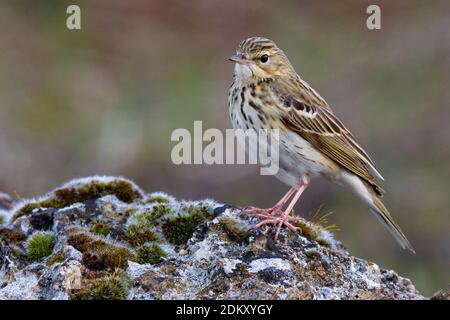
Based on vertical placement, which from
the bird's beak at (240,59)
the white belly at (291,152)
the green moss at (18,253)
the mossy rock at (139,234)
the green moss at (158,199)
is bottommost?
the green moss at (18,253)

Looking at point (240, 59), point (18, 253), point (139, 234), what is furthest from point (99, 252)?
point (240, 59)

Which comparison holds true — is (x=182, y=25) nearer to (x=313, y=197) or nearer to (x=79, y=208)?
(x=313, y=197)

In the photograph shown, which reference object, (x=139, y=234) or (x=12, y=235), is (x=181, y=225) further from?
(x=12, y=235)

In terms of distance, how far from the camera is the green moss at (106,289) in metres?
6.36

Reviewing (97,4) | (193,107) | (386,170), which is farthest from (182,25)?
(386,170)

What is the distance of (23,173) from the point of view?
15844mm

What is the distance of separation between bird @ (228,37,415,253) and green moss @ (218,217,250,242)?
88 centimetres

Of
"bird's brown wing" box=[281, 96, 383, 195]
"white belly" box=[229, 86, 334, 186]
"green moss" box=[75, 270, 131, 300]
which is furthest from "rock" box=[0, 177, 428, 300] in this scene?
"bird's brown wing" box=[281, 96, 383, 195]

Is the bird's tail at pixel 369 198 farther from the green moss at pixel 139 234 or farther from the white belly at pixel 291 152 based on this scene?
the green moss at pixel 139 234

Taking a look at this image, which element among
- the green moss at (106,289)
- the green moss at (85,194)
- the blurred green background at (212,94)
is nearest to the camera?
the green moss at (106,289)

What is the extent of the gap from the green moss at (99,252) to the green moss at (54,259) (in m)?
0.17

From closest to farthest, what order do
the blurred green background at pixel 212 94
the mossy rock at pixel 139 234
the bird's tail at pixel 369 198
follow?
Result: the mossy rock at pixel 139 234
the bird's tail at pixel 369 198
the blurred green background at pixel 212 94

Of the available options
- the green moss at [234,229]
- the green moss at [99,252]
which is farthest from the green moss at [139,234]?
the green moss at [234,229]

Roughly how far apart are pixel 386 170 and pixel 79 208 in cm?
850
